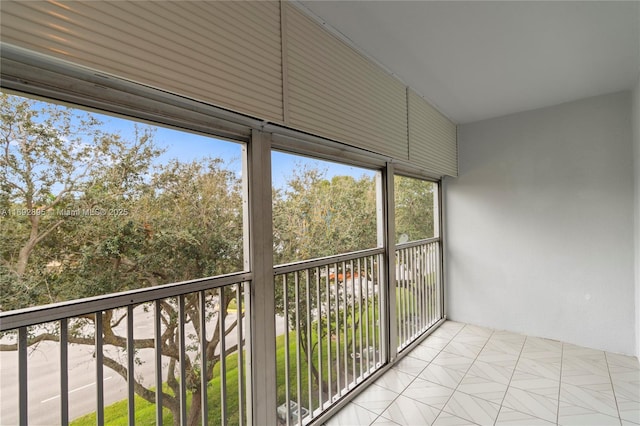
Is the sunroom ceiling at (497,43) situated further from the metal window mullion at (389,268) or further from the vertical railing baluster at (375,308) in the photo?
the vertical railing baluster at (375,308)

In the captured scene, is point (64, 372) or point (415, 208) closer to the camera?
point (64, 372)

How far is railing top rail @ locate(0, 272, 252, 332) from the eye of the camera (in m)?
0.86

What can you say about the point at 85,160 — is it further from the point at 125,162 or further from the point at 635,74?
the point at 635,74

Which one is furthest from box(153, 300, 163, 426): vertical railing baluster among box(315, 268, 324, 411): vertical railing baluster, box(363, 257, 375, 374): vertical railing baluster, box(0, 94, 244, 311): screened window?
box(363, 257, 375, 374): vertical railing baluster

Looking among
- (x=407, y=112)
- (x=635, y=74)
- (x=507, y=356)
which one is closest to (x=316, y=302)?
(x=407, y=112)

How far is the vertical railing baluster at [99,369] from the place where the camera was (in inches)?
41.6

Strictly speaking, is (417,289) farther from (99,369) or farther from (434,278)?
(99,369)

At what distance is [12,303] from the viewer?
34.7 inches

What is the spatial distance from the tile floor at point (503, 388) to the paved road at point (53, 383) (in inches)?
57.3

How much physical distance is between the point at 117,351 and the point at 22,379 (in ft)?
1.01

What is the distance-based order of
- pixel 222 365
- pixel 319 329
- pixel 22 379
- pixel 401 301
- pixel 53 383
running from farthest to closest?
pixel 401 301, pixel 319 329, pixel 222 365, pixel 53 383, pixel 22 379

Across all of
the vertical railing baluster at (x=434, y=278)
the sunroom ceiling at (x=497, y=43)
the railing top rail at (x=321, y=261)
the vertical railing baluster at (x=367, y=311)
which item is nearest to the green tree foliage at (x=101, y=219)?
the railing top rail at (x=321, y=261)

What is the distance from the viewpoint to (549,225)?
307cm

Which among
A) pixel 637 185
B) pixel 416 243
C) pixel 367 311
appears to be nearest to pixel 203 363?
pixel 367 311
